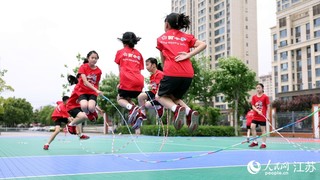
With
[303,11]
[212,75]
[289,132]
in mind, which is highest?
[303,11]

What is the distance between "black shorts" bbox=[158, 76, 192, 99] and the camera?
5668mm

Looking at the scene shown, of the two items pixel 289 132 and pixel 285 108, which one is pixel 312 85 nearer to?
pixel 285 108

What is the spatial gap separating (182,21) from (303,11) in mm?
69509

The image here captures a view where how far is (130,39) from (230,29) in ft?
266

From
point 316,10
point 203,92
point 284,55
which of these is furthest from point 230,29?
point 203,92

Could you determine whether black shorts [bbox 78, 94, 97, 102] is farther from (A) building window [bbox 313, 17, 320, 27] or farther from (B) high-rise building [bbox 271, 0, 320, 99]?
(A) building window [bbox 313, 17, 320, 27]

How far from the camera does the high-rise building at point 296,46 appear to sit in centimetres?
6662

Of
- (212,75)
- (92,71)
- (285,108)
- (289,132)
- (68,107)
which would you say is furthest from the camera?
(285,108)

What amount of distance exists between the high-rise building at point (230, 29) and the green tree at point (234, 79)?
165 feet

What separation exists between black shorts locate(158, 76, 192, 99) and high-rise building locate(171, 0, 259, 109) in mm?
78691

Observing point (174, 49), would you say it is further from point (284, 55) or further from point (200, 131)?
point (284, 55)

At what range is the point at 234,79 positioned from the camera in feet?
106

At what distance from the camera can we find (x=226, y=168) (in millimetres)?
6672

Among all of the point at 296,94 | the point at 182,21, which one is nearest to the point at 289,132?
the point at 182,21
